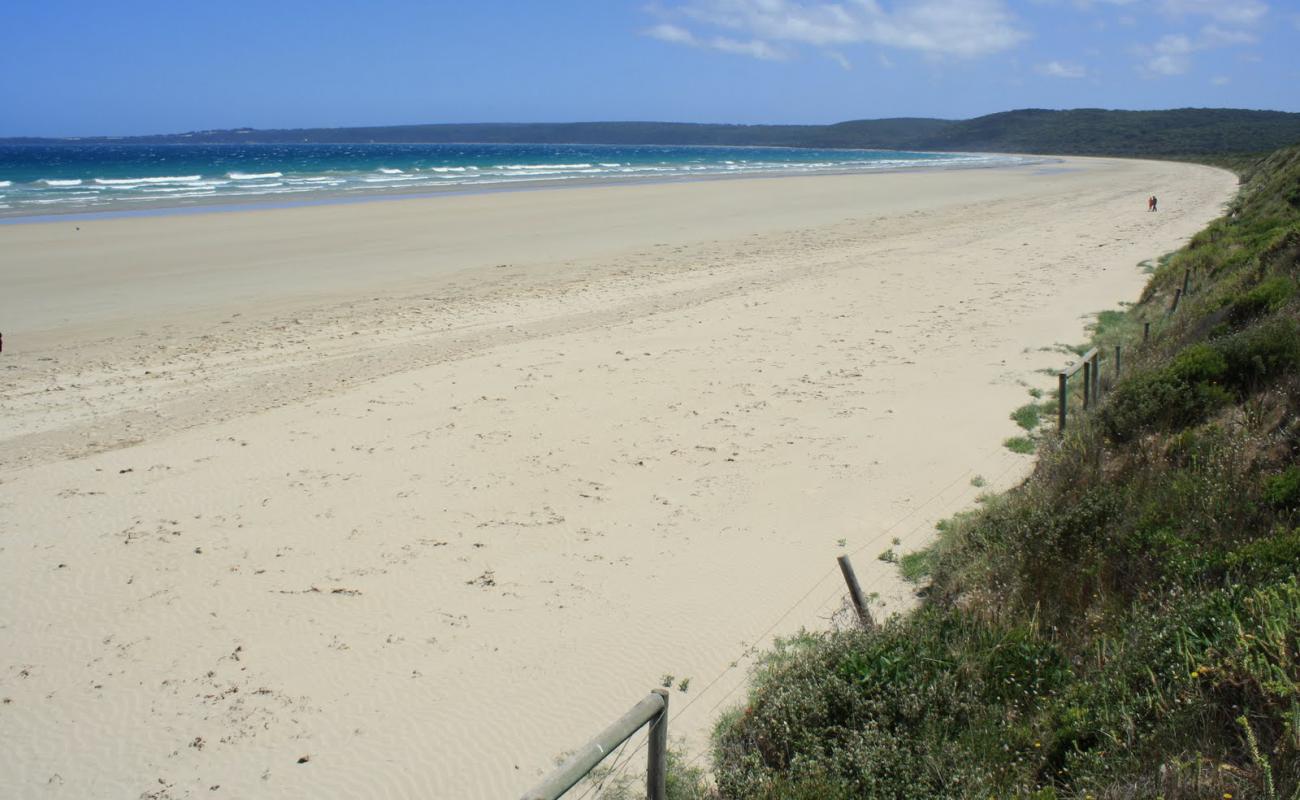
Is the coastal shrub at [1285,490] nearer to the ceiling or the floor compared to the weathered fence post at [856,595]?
nearer to the ceiling

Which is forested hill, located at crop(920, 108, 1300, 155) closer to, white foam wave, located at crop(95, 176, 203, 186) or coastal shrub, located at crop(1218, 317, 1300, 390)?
white foam wave, located at crop(95, 176, 203, 186)

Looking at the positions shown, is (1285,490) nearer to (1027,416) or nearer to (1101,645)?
(1101,645)

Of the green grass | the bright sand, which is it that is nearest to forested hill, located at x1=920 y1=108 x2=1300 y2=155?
the bright sand

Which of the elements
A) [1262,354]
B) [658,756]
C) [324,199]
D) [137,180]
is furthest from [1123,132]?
[658,756]

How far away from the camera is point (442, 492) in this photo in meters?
8.25

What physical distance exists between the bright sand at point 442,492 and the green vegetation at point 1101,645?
0.87m

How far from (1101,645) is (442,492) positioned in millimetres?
5793

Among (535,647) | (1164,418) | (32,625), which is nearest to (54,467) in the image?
(32,625)

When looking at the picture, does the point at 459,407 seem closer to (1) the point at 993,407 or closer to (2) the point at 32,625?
(2) the point at 32,625

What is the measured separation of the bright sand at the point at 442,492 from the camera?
510 cm

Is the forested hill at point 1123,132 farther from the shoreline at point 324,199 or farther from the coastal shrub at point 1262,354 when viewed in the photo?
the coastal shrub at point 1262,354

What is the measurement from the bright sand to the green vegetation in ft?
2.84

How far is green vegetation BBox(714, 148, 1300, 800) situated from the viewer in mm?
3342

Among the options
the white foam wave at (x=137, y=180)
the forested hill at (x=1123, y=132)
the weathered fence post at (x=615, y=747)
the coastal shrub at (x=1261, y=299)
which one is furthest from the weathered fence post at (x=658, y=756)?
the forested hill at (x=1123, y=132)
